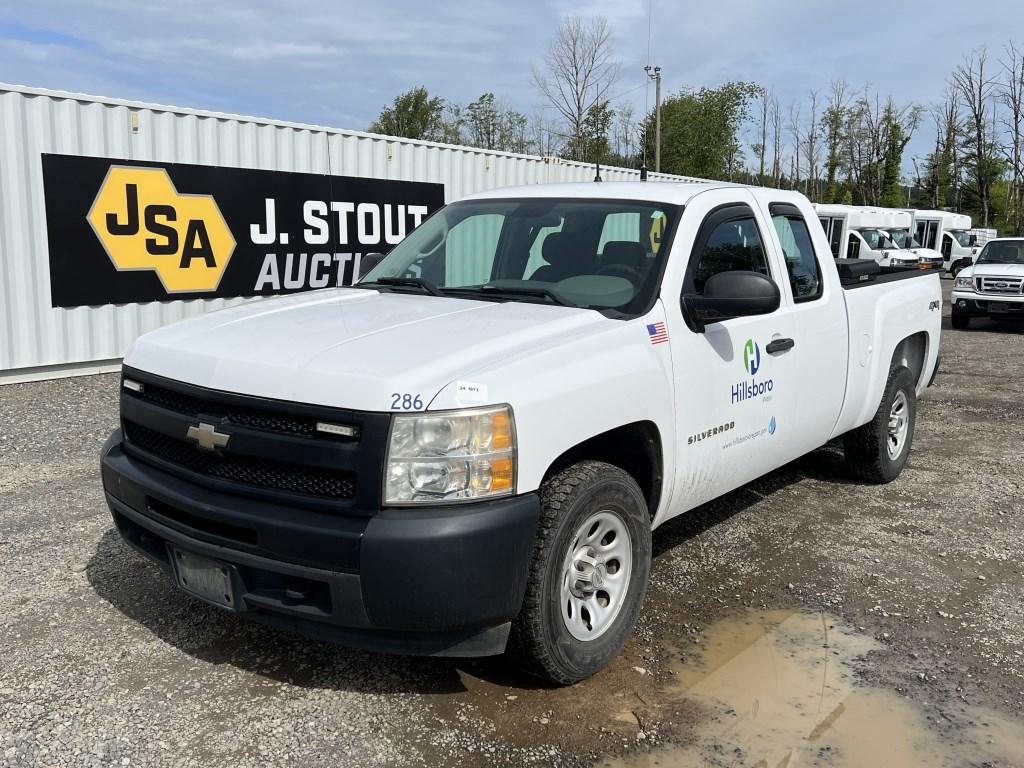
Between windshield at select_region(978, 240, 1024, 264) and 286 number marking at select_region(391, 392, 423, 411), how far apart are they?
691 inches

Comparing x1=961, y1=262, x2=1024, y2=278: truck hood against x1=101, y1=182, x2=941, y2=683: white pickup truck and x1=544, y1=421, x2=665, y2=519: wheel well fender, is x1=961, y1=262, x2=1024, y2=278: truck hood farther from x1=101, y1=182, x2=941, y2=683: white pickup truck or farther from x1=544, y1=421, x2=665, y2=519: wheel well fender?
x1=544, y1=421, x2=665, y2=519: wheel well fender

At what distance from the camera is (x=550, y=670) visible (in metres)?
3.10

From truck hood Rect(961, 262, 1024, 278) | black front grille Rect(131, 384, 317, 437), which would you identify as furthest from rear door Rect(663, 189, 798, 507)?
truck hood Rect(961, 262, 1024, 278)

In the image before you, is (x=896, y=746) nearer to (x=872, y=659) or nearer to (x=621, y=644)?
(x=872, y=659)

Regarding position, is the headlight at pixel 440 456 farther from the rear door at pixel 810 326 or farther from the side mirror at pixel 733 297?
the rear door at pixel 810 326

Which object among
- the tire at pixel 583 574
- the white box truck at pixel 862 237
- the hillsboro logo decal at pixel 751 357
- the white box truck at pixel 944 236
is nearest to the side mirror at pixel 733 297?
the hillsboro logo decal at pixel 751 357

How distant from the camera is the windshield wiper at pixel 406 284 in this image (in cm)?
413

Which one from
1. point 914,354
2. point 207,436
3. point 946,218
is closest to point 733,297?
point 207,436

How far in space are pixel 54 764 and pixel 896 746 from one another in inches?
109

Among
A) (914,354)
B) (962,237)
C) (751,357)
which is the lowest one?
(914,354)

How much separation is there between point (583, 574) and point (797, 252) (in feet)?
8.20

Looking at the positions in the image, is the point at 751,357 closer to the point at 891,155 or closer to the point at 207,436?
the point at 207,436

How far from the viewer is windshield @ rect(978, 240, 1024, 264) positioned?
56.3 feet

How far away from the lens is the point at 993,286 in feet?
53.2
